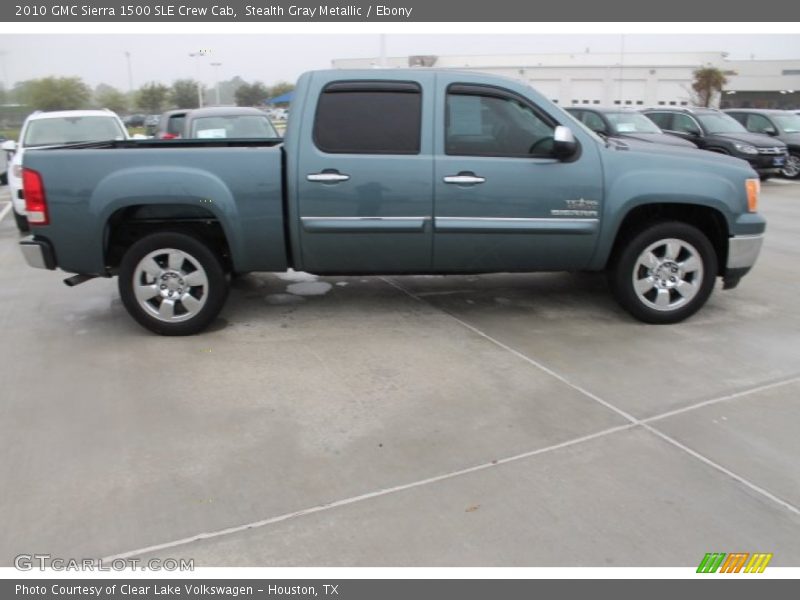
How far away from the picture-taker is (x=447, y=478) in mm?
3305

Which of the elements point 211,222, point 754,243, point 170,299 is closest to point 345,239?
point 211,222

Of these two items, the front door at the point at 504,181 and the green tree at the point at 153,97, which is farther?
the green tree at the point at 153,97

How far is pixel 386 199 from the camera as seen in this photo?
5086 millimetres

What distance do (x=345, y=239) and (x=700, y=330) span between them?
301cm

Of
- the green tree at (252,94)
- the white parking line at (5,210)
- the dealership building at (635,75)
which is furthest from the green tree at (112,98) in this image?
the white parking line at (5,210)

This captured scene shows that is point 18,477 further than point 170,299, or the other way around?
point 170,299

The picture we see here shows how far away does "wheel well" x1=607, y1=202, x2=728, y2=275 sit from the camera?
5418 millimetres

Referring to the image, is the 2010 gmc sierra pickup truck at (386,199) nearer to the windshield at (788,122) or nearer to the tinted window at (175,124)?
the tinted window at (175,124)

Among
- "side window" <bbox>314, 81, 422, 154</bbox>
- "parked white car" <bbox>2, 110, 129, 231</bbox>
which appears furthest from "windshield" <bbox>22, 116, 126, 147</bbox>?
"side window" <bbox>314, 81, 422, 154</bbox>

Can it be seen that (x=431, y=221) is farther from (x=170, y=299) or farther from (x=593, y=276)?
(x=593, y=276)

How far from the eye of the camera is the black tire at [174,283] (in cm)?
512

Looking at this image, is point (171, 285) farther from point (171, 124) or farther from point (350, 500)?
point (171, 124)

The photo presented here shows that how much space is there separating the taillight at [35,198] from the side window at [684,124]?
50.2 ft

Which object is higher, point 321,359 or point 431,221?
point 431,221
